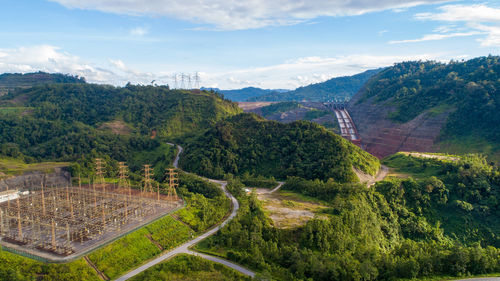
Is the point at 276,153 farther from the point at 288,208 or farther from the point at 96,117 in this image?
the point at 96,117

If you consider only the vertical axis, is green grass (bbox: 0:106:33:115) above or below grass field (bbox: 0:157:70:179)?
above

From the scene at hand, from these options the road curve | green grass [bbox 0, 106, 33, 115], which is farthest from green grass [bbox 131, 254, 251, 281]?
green grass [bbox 0, 106, 33, 115]

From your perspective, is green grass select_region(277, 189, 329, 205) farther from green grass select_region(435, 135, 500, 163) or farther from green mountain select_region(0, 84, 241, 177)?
green grass select_region(435, 135, 500, 163)

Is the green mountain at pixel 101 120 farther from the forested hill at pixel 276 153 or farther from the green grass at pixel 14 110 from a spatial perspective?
the forested hill at pixel 276 153

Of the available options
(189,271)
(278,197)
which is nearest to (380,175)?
(278,197)

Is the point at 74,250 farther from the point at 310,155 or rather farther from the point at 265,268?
the point at 310,155

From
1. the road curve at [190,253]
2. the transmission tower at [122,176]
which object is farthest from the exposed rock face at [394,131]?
the transmission tower at [122,176]

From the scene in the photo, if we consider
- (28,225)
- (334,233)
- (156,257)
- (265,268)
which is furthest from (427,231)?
(28,225)
